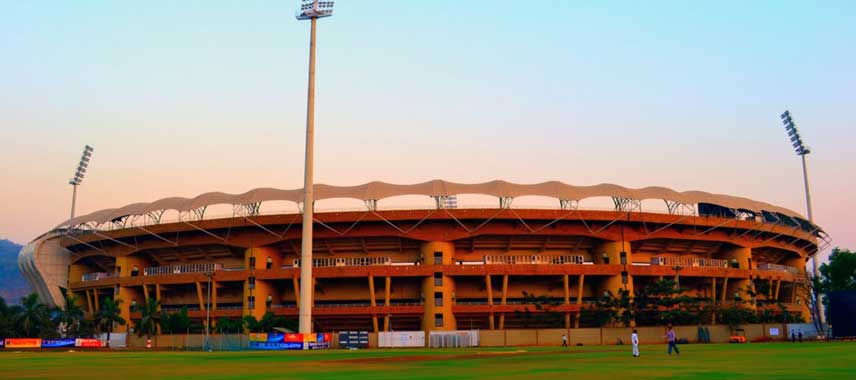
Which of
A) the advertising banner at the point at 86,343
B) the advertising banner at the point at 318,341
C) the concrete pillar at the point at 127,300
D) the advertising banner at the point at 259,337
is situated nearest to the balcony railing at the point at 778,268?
the advertising banner at the point at 318,341

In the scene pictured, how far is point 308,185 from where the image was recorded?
6556 centimetres

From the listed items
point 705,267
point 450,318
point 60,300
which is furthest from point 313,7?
point 60,300

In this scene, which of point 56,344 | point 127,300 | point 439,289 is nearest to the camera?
point 56,344

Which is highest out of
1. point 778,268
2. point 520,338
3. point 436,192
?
point 436,192

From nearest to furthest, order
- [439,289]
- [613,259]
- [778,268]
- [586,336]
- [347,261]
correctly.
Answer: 1. [586,336]
2. [439,289]
3. [613,259]
4. [347,261]
5. [778,268]

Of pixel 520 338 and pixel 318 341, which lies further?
pixel 520 338

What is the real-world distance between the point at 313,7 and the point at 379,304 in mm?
34145

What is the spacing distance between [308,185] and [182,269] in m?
30.9

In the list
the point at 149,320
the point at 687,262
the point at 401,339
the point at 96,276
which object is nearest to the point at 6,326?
the point at 96,276

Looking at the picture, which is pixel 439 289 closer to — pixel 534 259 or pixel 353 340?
pixel 534 259

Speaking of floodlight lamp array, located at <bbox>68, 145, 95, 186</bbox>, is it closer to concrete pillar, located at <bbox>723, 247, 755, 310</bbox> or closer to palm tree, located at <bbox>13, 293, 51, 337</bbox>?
palm tree, located at <bbox>13, 293, 51, 337</bbox>

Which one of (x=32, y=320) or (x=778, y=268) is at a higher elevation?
(x=778, y=268)

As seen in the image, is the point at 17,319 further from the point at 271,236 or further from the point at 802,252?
the point at 802,252

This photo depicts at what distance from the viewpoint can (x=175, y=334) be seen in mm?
80875
